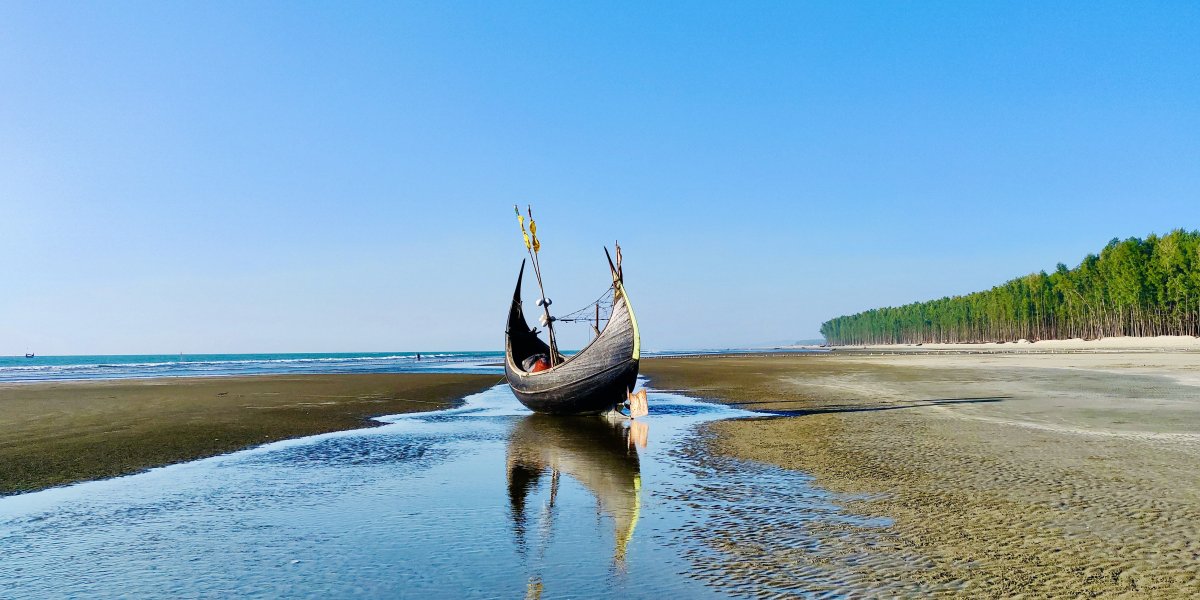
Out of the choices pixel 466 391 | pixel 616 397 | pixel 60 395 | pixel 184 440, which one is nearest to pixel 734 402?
pixel 616 397

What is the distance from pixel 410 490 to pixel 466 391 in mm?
22685

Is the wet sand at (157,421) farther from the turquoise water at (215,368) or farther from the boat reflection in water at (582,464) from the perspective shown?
the turquoise water at (215,368)

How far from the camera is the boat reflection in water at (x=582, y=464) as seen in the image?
802 cm

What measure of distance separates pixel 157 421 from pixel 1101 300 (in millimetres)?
102171

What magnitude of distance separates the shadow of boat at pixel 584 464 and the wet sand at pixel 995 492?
5.50 ft

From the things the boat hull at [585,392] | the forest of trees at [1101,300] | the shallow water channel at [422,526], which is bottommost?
the shallow water channel at [422,526]

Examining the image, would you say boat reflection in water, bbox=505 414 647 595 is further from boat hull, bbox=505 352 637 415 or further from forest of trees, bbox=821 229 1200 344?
forest of trees, bbox=821 229 1200 344

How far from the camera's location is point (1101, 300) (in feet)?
281

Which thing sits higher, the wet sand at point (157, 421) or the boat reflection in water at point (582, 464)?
the wet sand at point (157, 421)

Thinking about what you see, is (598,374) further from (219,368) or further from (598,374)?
(219,368)

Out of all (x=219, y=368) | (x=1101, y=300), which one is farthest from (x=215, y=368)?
(x=1101, y=300)

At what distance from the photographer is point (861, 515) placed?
7.80m

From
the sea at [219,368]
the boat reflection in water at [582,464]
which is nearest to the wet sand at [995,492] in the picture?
the boat reflection in water at [582,464]

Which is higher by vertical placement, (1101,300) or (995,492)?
(1101,300)
